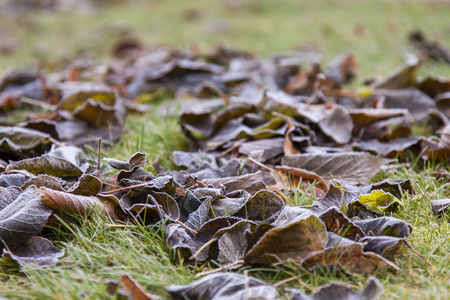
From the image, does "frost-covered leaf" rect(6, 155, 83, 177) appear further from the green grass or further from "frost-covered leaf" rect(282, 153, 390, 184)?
"frost-covered leaf" rect(282, 153, 390, 184)

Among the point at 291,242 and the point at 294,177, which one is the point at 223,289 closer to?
the point at 291,242

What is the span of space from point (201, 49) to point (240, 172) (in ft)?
9.49

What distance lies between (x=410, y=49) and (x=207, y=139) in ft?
8.31

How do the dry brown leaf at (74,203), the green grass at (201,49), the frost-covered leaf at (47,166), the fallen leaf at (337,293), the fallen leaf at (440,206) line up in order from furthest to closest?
the frost-covered leaf at (47,166), the fallen leaf at (440,206), the dry brown leaf at (74,203), the green grass at (201,49), the fallen leaf at (337,293)

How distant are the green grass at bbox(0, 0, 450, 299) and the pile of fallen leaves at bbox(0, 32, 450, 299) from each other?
0.05 m

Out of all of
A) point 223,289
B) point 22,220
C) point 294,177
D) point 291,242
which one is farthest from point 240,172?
point 22,220

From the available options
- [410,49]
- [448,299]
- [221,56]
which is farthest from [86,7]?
[448,299]

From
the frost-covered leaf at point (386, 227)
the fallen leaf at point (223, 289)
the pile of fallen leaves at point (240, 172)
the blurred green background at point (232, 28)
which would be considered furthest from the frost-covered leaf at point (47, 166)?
the blurred green background at point (232, 28)

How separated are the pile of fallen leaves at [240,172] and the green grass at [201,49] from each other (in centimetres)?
5

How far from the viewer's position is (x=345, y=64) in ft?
9.77

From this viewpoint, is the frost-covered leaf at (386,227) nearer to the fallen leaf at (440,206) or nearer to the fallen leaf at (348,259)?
the fallen leaf at (348,259)

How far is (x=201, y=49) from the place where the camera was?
13.8 feet

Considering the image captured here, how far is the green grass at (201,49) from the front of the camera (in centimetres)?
104

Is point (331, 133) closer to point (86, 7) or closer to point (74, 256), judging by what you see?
point (74, 256)
